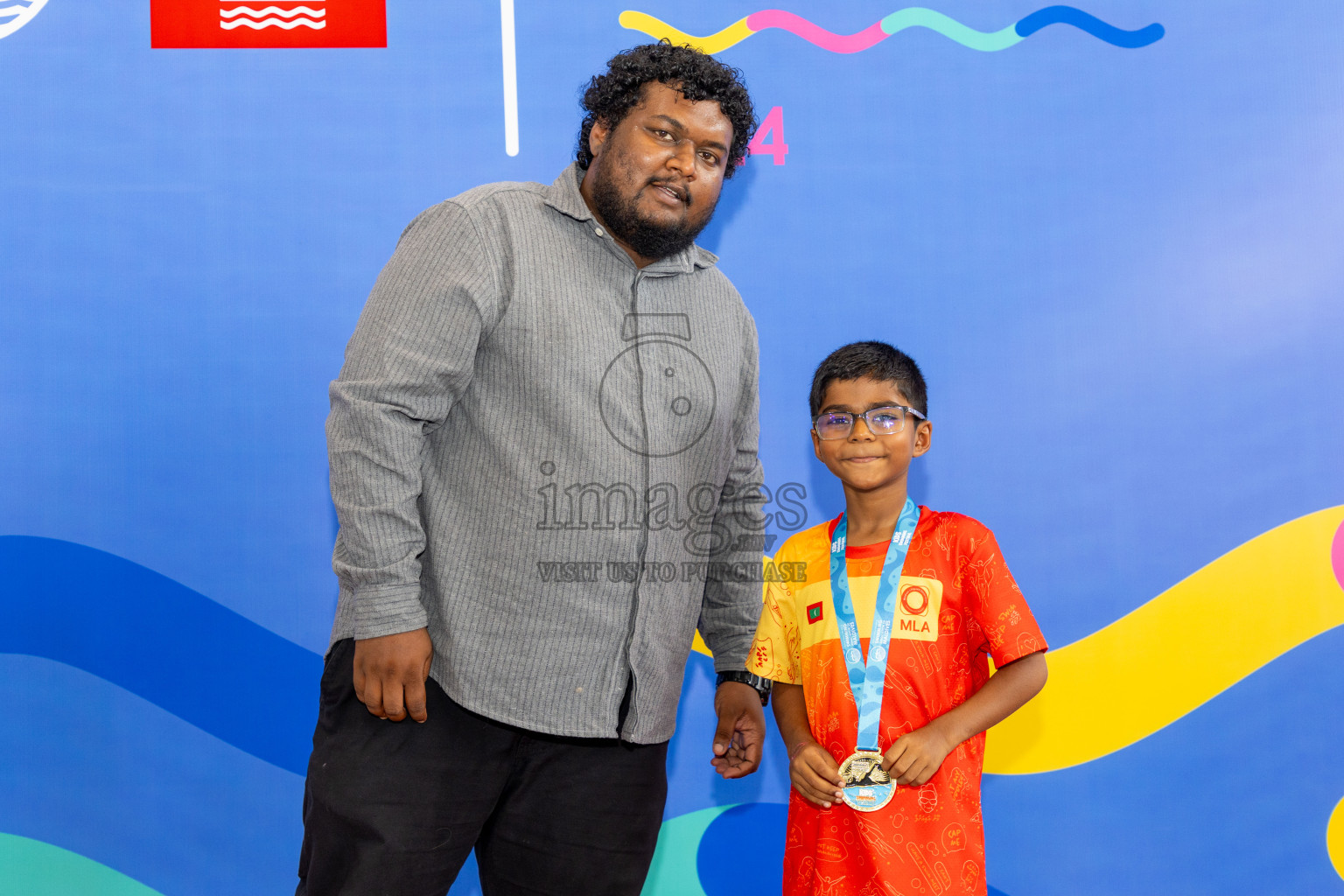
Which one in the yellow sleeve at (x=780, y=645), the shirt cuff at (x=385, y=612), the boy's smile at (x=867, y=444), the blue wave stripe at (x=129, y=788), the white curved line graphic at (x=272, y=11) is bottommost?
the blue wave stripe at (x=129, y=788)

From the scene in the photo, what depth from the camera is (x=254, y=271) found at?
2.33 meters

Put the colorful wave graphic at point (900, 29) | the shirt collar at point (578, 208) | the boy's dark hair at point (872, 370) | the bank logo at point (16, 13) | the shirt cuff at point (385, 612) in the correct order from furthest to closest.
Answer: the colorful wave graphic at point (900, 29) → the bank logo at point (16, 13) → the boy's dark hair at point (872, 370) → the shirt collar at point (578, 208) → the shirt cuff at point (385, 612)

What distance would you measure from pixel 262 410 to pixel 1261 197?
264cm

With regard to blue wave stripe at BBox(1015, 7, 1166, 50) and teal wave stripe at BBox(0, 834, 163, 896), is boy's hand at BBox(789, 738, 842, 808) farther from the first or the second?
blue wave stripe at BBox(1015, 7, 1166, 50)

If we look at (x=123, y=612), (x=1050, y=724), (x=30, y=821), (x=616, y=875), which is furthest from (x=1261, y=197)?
(x=30, y=821)

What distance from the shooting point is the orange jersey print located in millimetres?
1518

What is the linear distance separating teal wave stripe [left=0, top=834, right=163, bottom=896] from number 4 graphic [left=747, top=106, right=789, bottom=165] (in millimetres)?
2414

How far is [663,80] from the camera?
1523mm

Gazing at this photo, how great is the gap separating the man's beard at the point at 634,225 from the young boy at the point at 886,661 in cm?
42

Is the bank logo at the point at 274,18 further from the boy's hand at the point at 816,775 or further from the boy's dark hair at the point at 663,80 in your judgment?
the boy's hand at the point at 816,775

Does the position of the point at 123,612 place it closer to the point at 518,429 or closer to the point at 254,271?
the point at 254,271

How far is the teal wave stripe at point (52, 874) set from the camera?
7.48ft

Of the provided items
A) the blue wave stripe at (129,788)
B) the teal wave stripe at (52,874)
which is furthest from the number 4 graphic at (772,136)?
the teal wave stripe at (52,874)

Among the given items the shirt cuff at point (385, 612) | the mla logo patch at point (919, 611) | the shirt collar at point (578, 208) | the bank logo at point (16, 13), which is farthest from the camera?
the bank logo at point (16, 13)
